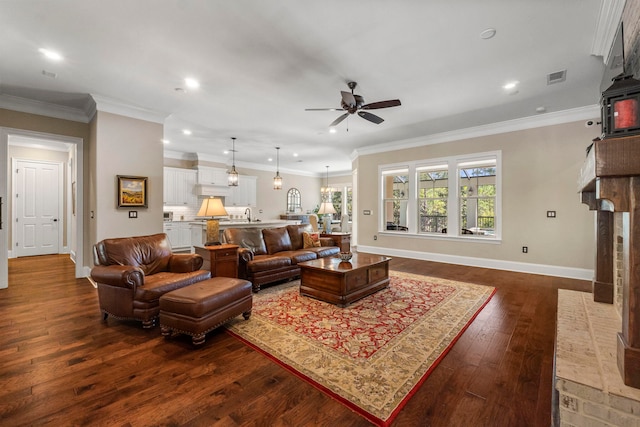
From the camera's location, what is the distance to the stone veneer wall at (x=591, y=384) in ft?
4.10

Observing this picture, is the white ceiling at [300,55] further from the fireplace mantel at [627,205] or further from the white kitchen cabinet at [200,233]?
the white kitchen cabinet at [200,233]

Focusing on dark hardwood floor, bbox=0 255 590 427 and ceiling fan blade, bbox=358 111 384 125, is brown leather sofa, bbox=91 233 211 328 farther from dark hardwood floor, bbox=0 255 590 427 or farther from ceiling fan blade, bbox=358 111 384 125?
ceiling fan blade, bbox=358 111 384 125

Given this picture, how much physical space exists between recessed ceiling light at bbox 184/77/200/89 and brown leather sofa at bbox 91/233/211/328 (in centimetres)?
219

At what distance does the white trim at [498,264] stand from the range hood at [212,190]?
513 cm

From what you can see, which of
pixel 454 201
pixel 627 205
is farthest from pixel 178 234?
pixel 627 205

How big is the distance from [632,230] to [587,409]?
0.91 m

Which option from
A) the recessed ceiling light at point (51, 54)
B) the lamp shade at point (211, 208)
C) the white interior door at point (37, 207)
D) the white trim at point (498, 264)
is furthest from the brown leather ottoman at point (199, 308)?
the white interior door at point (37, 207)

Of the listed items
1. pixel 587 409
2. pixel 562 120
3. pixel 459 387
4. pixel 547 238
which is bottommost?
pixel 459 387

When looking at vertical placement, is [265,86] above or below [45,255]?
above

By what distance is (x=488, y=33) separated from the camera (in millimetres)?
2672

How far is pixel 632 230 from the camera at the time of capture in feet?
4.05

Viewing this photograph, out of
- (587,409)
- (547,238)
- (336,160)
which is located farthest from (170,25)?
(336,160)

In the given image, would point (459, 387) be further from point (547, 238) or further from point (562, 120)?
point (562, 120)

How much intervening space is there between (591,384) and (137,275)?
11.5 ft
